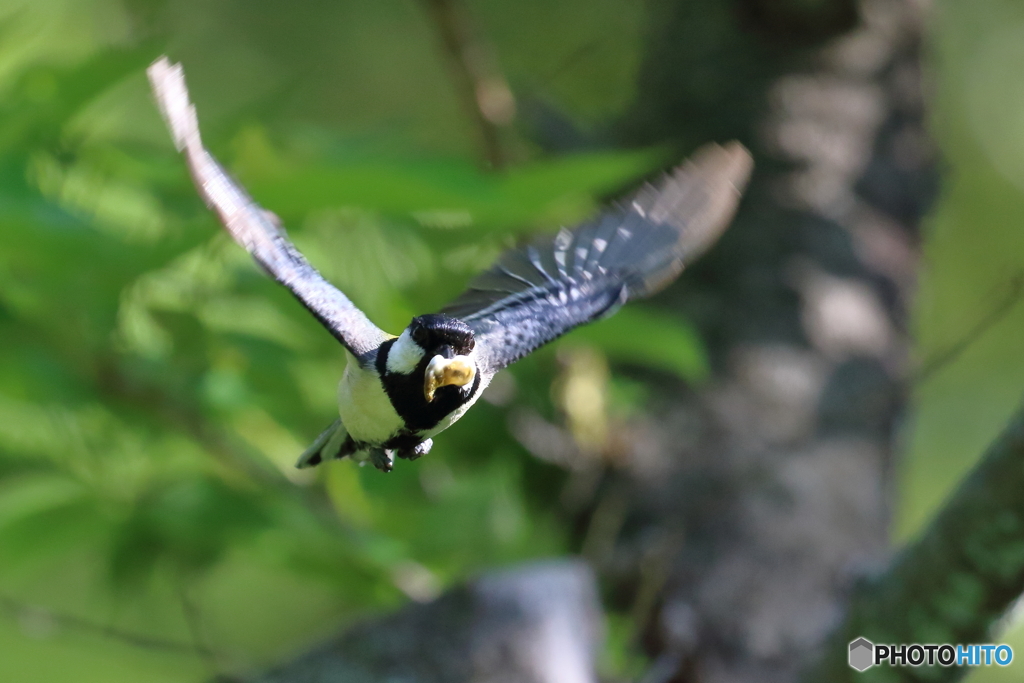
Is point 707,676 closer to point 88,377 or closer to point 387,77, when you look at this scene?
point 88,377

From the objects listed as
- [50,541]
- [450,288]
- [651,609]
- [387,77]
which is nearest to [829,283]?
[651,609]

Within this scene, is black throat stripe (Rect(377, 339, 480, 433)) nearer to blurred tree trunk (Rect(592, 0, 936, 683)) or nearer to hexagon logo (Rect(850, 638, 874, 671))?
hexagon logo (Rect(850, 638, 874, 671))

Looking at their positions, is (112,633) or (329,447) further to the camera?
(112,633)

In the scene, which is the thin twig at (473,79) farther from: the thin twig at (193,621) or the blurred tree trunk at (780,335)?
the thin twig at (193,621)

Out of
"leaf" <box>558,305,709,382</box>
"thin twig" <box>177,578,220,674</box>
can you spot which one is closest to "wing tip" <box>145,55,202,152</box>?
"leaf" <box>558,305,709,382</box>

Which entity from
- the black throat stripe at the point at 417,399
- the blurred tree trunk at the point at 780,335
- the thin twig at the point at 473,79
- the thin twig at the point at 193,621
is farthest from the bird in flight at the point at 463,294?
the blurred tree trunk at the point at 780,335

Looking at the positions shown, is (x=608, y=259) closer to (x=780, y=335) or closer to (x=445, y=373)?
(x=445, y=373)
